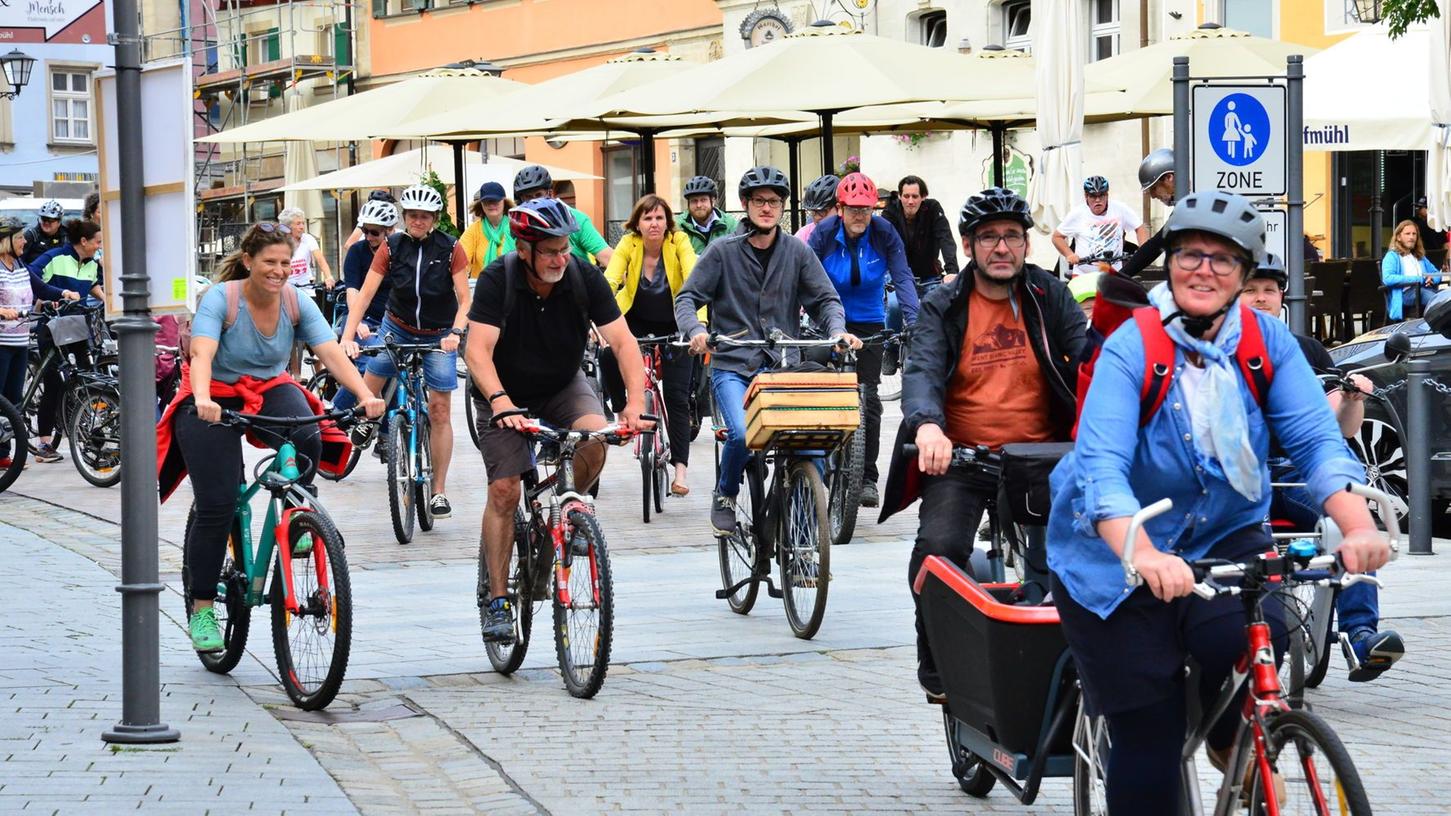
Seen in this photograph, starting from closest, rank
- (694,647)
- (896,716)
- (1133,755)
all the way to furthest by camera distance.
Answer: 1. (1133,755)
2. (896,716)
3. (694,647)

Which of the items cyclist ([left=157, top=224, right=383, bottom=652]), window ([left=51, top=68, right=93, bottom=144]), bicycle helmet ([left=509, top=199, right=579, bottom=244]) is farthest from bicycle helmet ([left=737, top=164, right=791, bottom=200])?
window ([left=51, top=68, right=93, bottom=144])

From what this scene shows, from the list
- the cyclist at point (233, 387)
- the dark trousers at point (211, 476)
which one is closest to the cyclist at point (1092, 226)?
the cyclist at point (233, 387)

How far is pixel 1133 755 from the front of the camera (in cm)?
473

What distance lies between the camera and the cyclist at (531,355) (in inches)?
337

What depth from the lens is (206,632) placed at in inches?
342

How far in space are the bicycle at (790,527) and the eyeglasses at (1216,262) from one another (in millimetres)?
4689

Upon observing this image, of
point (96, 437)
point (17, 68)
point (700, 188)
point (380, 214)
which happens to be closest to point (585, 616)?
point (380, 214)

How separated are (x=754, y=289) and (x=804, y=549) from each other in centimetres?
202

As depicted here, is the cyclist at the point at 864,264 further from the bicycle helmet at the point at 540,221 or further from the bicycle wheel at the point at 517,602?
the bicycle helmet at the point at 540,221

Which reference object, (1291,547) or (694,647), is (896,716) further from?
(1291,547)

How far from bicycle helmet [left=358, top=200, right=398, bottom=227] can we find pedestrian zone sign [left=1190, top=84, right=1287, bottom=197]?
6157 millimetres

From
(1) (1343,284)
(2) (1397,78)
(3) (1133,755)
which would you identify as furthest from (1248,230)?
(1) (1343,284)

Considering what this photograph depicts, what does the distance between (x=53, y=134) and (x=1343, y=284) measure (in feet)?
156

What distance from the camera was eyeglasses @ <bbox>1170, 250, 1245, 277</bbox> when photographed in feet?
15.4
